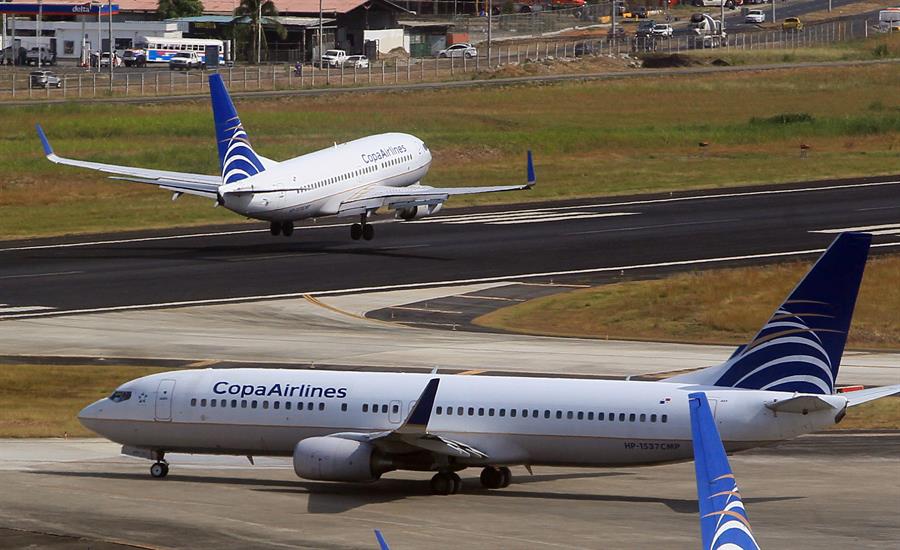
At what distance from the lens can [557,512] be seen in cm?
4169

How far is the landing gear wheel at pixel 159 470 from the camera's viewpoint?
1886 inches

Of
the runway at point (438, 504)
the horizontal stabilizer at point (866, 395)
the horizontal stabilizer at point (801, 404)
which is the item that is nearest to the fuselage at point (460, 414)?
the horizontal stabilizer at point (801, 404)

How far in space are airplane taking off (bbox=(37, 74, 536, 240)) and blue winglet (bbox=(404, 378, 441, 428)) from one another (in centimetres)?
4355

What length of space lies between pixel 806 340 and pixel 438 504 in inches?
417

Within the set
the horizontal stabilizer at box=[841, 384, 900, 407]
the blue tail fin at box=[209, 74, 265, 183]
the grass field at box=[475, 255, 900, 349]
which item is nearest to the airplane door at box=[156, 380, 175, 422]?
the horizontal stabilizer at box=[841, 384, 900, 407]

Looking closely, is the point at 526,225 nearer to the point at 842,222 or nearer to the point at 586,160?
the point at 842,222

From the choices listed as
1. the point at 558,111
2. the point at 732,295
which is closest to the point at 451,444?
the point at 732,295

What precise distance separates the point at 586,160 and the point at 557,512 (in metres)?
96.4

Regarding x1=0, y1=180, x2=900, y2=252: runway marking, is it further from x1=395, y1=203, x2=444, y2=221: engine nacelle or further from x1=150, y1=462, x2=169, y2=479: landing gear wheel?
x1=150, y1=462, x2=169, y2=479: landing gear wheel

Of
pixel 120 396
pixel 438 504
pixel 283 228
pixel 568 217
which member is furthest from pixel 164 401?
pixel 568 217

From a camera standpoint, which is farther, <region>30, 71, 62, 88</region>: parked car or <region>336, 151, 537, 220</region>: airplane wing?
<region>30, 71, 62, 88</region>: parked car

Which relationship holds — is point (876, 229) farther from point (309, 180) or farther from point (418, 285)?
point (309, 180)

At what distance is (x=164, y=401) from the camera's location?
153 ft

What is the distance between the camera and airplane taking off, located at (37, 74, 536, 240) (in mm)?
85312
